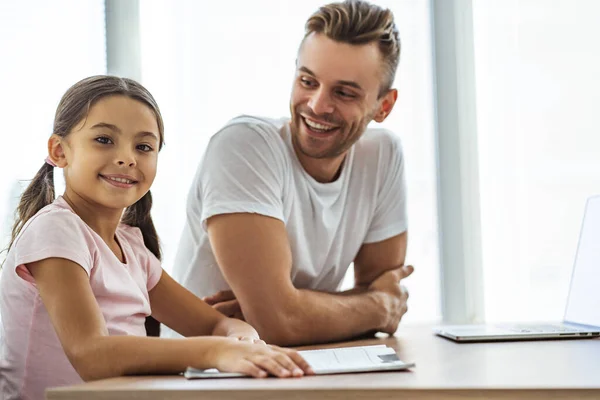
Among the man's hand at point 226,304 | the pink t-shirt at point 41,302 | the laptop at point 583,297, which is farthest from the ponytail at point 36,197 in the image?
the laptop at point 583,297

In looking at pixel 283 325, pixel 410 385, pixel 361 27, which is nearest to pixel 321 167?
pixel 361 27

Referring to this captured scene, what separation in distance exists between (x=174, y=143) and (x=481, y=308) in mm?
1212

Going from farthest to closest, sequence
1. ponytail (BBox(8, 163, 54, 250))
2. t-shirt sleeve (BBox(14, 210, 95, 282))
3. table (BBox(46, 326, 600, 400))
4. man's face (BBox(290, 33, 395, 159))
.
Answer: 1. man's face (BBox(290, 33, 395, 159))
2. ponytail (BBox(8, 163, 54, 250))
3. t-shirt sleeve (BBox(14, 210, 95, 282))
4. table (BBox(46, 326, 600, 400))

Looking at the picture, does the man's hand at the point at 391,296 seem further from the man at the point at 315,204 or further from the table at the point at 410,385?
the table at the point at 410,385

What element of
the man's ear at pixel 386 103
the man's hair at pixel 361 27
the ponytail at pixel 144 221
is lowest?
the ponytail at pixel 144 221

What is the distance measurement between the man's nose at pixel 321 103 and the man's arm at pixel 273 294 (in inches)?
12.3

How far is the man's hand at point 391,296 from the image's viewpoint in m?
1.72

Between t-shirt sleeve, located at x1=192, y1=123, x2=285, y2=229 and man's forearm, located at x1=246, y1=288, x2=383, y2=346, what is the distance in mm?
203

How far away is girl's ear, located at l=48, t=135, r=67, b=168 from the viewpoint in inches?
54.2

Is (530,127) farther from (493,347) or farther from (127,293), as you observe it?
(127,293)

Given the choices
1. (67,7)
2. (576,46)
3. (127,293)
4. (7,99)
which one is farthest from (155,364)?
(576,46)

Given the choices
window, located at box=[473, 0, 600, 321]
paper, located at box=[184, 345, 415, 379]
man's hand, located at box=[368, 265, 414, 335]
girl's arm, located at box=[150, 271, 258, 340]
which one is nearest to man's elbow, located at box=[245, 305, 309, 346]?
girl's arm, located at box=[150, 271, 258, 340]

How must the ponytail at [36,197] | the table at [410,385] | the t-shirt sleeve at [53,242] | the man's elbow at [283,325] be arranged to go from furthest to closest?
1. the man's elbow at [283,325]
2. the ponytail at [36,197]
3. the t-shirt sleeve at [53,242]
4. the table at [410,385]

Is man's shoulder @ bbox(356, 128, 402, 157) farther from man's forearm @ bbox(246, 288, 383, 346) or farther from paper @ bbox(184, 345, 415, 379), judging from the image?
paper @ bbox(184, 345, 415, 379)
